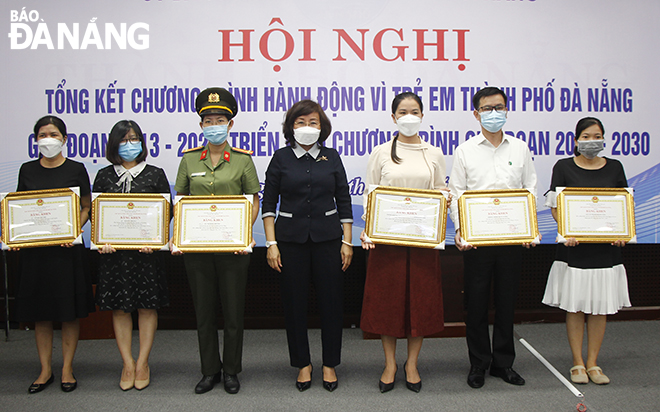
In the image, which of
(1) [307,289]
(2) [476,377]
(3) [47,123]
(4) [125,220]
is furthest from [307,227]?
(3) [47,123]

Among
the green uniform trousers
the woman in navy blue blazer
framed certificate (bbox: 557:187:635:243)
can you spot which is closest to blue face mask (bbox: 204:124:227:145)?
the woman in navy blue blazer

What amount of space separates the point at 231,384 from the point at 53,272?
1.24 m

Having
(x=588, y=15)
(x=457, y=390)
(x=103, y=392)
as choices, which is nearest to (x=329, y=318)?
(x=457, y=390)

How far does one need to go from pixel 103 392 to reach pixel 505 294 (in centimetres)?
250

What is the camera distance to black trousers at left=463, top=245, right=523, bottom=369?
2516mm

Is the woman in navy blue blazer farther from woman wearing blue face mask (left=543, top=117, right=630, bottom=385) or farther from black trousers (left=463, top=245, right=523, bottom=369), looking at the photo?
woman wearing blue face mask (left=543, top=117, right=630, bottom=385)

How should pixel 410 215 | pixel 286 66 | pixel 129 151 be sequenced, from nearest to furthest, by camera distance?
pixel 410 215
pixel 129 151
pixel 286 66

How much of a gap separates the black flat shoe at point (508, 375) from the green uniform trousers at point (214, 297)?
1614 mm

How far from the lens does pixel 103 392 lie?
8.29 ft

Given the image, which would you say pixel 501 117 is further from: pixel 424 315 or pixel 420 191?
pixel 424 315

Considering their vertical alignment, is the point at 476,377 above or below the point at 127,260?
below

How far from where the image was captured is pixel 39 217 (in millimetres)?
2402

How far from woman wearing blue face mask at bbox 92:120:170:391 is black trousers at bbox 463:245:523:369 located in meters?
1.91

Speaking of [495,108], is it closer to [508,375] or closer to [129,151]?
[508,375]
